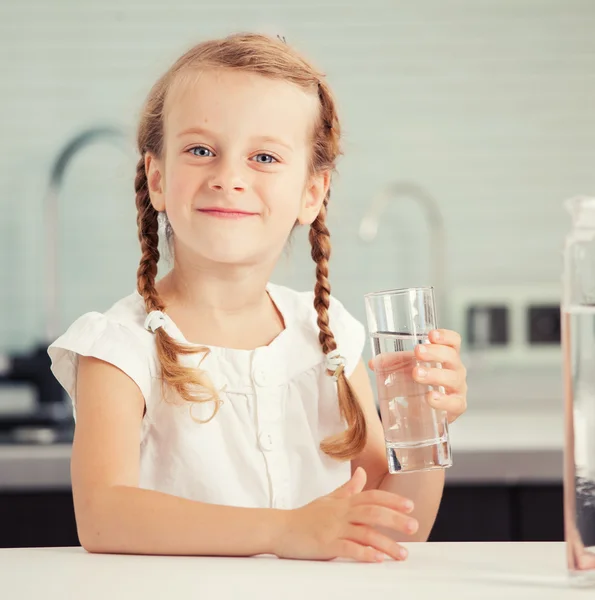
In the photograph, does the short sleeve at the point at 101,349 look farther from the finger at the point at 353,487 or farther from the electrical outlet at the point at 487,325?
the electrical outlet at the point at 487,325

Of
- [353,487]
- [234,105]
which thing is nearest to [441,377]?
[353,487]

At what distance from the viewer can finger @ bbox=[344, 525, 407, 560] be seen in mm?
770

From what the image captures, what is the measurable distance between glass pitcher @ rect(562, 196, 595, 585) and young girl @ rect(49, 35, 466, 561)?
0.29 m

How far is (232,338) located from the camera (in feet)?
4.00

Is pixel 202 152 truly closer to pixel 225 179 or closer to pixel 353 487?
pixel 225 179

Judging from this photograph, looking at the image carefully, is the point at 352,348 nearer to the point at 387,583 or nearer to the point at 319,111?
the point at 319,111

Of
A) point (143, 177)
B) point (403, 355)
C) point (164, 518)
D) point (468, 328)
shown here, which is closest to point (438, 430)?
point (403, 355)

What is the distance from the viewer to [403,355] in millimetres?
918

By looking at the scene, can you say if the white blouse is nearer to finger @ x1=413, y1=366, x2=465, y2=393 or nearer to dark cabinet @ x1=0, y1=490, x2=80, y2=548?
finger @ x1=413, y1=366, x2=465, y2=393

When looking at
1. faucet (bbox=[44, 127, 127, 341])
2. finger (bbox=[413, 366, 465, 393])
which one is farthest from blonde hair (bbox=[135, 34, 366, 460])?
faucet (bbox=[44, 127, 127, 341])

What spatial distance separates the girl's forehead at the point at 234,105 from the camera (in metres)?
1.09

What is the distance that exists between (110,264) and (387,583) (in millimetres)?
2491

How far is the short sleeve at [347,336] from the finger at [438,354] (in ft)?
1.01

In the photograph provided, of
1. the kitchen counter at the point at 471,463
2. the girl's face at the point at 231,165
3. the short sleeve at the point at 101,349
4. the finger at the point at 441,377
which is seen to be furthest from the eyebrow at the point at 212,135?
the kitchen counter at the point at 471,463
